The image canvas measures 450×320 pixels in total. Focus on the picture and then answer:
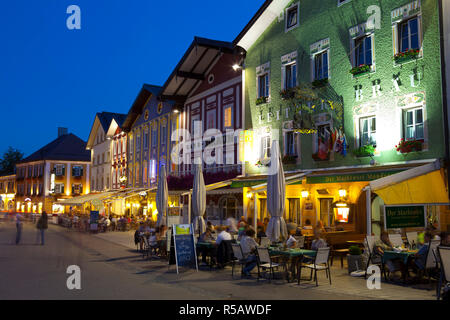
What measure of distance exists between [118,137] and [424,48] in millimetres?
33794

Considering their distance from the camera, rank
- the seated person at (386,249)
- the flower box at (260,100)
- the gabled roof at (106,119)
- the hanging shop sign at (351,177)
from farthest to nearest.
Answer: the gabled roof at (106,119)
the flower box at (260,100)
the hanging shop sign at (351,177)
the seated person at (386,249)

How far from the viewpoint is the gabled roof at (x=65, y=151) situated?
61156 millimetres

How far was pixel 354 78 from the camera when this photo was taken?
53.0 feet

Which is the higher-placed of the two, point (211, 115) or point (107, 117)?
point (107, 117)

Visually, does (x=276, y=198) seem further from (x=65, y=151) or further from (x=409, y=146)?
(x=65, y=151)

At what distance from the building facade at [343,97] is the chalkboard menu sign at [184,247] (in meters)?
4.71

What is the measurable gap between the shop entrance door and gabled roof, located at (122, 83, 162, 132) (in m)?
20.1

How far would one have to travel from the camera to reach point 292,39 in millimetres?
19484

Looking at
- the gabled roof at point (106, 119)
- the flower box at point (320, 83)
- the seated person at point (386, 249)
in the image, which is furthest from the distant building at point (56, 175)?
the seated person at point (386, 249)

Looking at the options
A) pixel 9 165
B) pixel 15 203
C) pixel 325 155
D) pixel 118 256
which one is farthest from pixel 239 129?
pixel 9 165

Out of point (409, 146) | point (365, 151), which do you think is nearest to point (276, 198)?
point (365, 151)

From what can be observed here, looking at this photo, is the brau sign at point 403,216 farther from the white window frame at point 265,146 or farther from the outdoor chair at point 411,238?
the white window frame at point 265,146

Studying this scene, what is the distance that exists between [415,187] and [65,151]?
2254 inches
